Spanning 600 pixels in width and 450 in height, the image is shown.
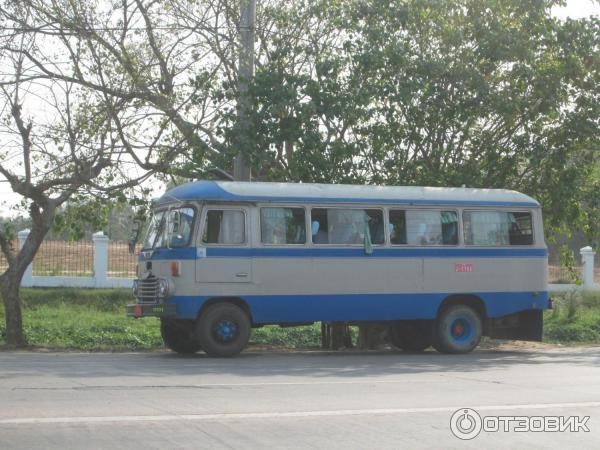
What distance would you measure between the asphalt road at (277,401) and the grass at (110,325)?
370 centimetres

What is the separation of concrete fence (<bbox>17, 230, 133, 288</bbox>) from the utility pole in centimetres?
866

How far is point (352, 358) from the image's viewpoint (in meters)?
17.2

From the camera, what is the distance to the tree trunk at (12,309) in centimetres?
1877

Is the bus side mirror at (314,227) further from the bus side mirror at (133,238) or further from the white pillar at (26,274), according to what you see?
the white pillar at (26,274)

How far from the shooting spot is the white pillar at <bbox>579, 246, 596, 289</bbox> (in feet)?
111

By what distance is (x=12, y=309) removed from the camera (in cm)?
1884

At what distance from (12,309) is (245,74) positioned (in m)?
6.55

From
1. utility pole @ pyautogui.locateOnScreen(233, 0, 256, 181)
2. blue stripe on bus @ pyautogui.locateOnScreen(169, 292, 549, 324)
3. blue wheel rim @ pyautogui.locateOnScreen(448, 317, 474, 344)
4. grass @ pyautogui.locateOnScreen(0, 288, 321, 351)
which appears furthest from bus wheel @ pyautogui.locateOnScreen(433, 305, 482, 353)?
utility pole @ pyautogui.locateOnScreen(233, 0, 256, 181)

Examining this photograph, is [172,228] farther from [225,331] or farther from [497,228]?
[497,228]

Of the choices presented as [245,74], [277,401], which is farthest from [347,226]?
[277,401]

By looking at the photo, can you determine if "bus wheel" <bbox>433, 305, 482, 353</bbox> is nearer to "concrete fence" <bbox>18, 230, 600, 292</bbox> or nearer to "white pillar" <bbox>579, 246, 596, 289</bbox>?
"concrete fence" <bbox>18, 230, 600, 292</bbox>

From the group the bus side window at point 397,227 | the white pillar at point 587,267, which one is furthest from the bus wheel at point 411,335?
the white pillar at point 587,267

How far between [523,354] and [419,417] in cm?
1062

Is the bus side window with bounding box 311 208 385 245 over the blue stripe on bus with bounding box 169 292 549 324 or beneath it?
over
